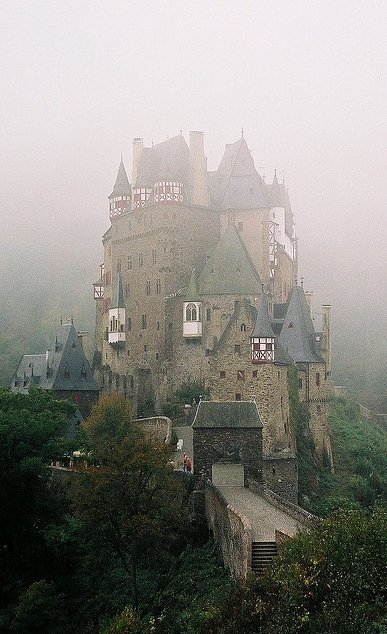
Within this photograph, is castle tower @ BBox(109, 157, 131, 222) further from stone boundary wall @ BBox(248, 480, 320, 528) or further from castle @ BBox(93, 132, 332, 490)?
stone boundary wall @ BBox(248, 480, 320, 528)

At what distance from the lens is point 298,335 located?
5259 cm

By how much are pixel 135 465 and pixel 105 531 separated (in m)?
2.04

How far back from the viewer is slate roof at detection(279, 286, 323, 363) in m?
52.0

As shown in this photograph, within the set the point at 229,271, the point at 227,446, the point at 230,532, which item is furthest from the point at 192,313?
the point at 230,532

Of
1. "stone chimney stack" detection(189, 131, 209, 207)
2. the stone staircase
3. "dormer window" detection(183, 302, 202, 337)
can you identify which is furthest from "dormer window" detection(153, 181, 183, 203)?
the stone staircase

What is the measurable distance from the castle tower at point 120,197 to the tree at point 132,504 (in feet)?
114

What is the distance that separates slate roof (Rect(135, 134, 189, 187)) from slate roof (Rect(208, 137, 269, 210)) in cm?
270

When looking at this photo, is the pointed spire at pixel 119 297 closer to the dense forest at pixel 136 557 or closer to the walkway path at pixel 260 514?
the dense forest at pixel 136 557

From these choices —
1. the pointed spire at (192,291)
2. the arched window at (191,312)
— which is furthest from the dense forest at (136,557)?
the pointed spire at (192,291)

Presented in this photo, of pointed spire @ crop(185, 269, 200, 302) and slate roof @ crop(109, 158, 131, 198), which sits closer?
pointed spire @ crop(185, 269, 200, 302)

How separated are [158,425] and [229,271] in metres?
11.0

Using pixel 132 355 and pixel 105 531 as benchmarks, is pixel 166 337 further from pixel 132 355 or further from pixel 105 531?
pixel 105 531

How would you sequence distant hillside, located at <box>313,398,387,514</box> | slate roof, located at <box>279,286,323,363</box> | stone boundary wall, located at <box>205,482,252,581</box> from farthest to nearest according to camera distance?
slate roof, located at <box>279,286,323,363</box> < distant hillside, located at <box>313,398,387,514</box> < stone boundary wall, located at <box>205,482,252,581</box>

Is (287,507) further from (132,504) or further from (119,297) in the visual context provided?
(119,297)
